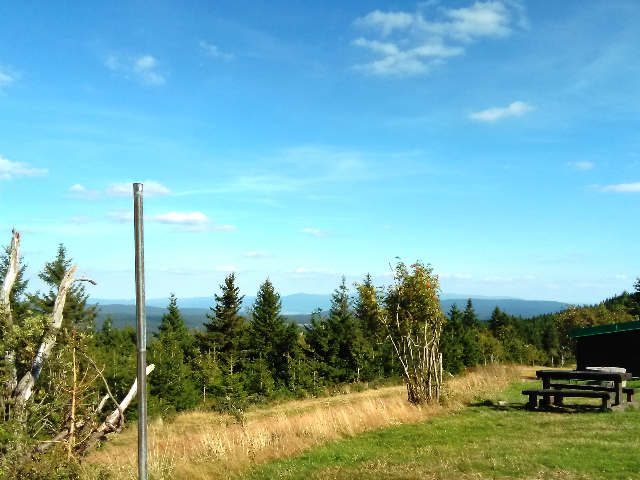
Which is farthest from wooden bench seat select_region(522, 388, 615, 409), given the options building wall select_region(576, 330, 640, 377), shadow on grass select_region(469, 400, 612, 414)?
building wall select_region(576, 330, 640, 377)

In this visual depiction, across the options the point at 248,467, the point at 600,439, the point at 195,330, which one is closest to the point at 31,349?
the point at 248,467

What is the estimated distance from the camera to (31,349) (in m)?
7.32

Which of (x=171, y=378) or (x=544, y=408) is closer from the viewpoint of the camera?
(x=544, y=408)

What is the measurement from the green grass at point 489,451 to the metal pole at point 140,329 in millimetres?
4087

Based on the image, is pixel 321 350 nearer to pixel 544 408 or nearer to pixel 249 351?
pixel 249 351

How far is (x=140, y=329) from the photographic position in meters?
4.12

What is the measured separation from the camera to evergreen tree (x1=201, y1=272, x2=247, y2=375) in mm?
35656

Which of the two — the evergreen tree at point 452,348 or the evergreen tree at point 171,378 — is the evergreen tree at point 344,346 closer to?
the evergreen tree at point 452,348

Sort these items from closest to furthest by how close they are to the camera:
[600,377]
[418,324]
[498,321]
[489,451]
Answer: [489,451] < [600,377] < [418,324] < [498,321]

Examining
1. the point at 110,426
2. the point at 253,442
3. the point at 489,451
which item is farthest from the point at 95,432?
the point at 489,451

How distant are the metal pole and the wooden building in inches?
794

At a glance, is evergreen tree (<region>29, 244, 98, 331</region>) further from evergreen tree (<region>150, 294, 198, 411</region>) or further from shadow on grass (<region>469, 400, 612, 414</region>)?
shadow on grass (<region>469, 400, 612, 414</region>)

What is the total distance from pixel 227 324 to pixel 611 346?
80.5ft

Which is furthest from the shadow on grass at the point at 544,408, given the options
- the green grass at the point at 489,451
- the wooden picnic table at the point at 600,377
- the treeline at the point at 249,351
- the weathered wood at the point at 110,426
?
the weathered wood at the point at 110,426
